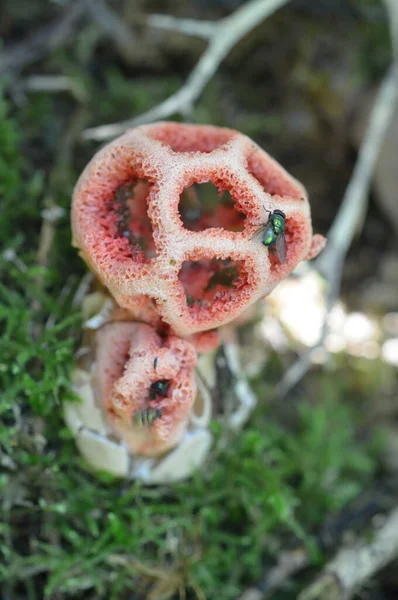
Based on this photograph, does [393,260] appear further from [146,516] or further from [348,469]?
[146,516]

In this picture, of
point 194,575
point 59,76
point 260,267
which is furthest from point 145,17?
point 194,575

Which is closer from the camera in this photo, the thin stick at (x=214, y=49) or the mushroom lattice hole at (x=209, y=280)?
the mushroom lattice hole at (x=209, y=280)

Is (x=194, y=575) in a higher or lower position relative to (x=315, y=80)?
lower

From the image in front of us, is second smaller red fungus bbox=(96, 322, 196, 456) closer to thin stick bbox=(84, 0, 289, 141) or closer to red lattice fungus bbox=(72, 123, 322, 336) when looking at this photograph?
red lattice fungus bbox=(72, 123, 322, 336)

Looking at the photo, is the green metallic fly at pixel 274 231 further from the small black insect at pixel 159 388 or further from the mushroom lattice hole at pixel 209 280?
the small black insect at pixel 159 388

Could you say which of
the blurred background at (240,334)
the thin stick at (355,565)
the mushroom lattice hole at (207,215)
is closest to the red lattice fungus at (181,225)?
the mushroom lattice hole at (207,215)

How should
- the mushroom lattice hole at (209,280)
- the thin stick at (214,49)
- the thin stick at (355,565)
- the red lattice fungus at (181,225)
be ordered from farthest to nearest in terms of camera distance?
the thin stick at (214,49)
the thin stick at (355,565)
the mushroom lattice hole at (209,280)
the red lattice fungus at (181,225)

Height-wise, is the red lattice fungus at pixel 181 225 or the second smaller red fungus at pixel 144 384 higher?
the red lattice fungus at pixel 181 225

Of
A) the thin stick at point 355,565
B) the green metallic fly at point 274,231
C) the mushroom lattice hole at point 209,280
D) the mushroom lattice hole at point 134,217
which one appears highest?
the green metallic fly at point 274,231
